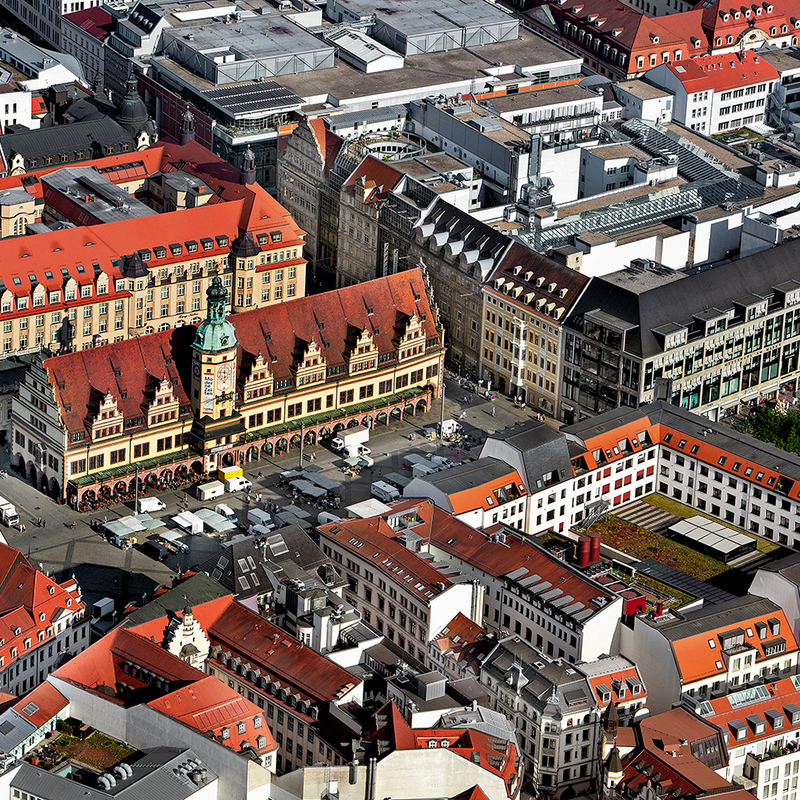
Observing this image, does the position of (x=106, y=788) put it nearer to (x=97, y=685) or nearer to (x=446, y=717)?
(x=97, y=685)

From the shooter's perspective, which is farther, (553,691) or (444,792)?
(553,691)

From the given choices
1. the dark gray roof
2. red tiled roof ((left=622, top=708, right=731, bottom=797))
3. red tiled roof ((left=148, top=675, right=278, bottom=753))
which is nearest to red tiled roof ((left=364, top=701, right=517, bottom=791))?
red tiled roof ((left=148, top=675, right=278, bottom=753))

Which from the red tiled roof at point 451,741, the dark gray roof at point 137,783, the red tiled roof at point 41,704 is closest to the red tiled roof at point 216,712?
the dark gray roof at point 137,783

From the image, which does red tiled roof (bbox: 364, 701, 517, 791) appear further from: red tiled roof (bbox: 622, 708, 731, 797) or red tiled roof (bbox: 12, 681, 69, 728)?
red tiled roof (bbox: 12, 681, 69, 728)

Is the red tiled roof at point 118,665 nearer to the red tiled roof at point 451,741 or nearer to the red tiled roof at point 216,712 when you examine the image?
the red tiled roof at point 216,712

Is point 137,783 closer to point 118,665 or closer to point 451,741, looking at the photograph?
point 118,665

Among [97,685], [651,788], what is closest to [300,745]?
[97,685]

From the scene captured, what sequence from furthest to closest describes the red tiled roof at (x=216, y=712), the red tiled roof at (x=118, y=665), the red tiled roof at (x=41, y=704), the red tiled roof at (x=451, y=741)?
the red tiled roof at (x=118, y=665) < the red tiled roof at (x=41, y=704) < the red tiled roof at (x=216, y=712) < the red tiled roof at (x=451, y=741)
